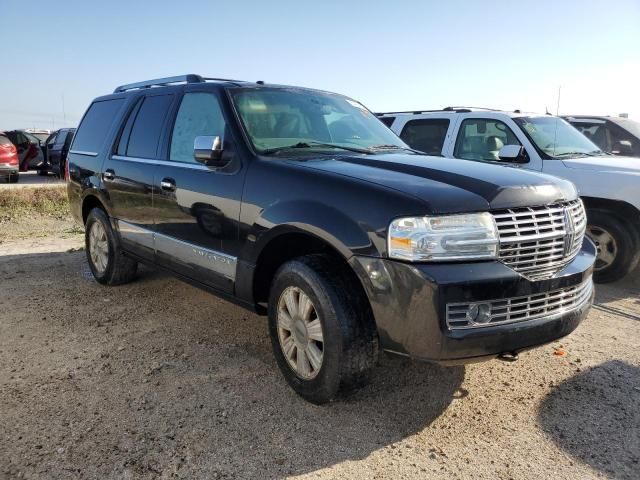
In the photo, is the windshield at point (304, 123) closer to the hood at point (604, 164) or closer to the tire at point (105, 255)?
the tire at point (105, 255)

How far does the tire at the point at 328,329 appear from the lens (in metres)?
2.82

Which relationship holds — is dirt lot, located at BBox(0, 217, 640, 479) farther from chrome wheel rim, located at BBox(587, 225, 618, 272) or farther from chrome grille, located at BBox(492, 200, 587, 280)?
chrome wheel rim, located at BBox(587, 225, 618, 272)

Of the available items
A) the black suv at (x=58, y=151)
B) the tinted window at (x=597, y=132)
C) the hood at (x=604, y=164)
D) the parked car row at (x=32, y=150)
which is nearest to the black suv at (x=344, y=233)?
the hood at (x=604, y=164)

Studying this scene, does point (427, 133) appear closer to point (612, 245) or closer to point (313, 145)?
point (612, 245)

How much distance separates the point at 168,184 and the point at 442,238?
233 cm

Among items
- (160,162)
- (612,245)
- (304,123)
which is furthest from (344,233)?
(612,245)

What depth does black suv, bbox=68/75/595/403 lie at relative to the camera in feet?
8.46

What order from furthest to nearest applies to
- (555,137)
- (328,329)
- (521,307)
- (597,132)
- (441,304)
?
(597,132) → (555,137) → (328,329) → (521,307) → (441,304)

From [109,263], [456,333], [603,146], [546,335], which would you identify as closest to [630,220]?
[603,146]

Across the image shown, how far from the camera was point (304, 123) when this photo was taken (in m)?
3.96

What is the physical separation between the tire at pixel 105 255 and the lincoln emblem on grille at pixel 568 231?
12.8 feet

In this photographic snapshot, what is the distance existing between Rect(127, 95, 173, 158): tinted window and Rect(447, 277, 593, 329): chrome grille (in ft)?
9.58

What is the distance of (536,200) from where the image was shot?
112 inches

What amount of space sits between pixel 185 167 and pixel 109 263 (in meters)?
1.88
